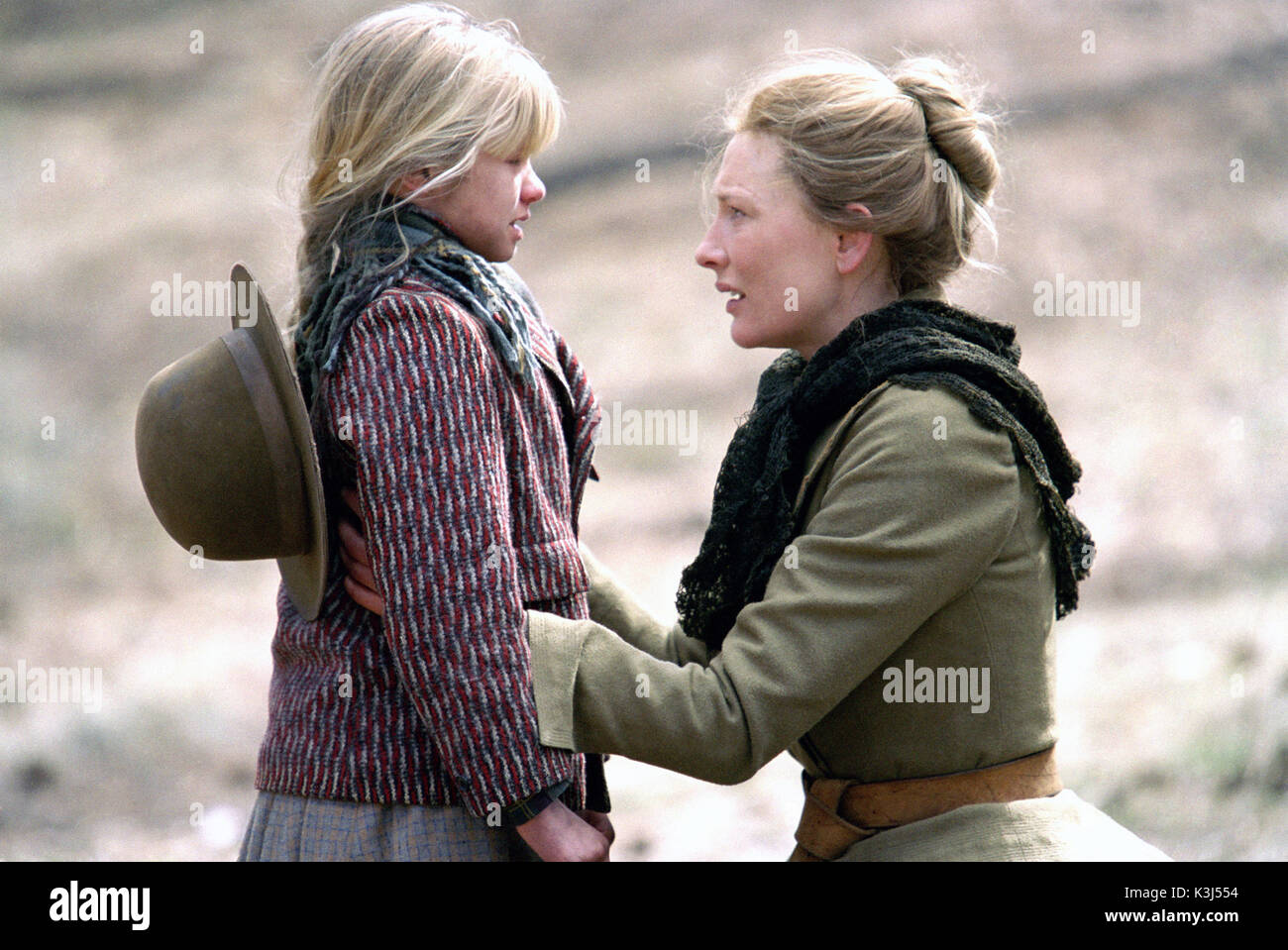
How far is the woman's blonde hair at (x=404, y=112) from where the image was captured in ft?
6.42

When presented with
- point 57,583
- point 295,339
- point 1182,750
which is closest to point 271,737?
point 295,339

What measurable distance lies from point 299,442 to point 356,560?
19 cm

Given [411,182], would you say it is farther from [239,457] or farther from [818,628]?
[818,628]

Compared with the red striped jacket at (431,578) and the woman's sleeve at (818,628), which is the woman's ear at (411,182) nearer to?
the red striped jacket at (431,578)

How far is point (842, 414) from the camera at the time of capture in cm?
204

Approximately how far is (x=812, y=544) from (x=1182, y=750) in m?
4.16

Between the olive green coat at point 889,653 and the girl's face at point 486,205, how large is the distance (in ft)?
1.90

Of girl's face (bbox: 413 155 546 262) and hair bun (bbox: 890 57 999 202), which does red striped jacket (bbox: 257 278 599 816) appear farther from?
hair bun (bbox: 890 57 999 202)

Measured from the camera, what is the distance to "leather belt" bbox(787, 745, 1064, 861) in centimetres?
197

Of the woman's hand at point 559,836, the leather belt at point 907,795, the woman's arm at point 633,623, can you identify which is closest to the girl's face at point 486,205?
the woman's arm at point 633,623

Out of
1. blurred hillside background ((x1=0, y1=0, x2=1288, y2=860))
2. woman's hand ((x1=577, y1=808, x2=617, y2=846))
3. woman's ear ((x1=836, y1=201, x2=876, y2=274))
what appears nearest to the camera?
woman's hand ((x1=577, y1=808, x2=617, y2=846))

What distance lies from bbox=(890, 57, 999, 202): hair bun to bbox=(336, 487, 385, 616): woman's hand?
3.49ft

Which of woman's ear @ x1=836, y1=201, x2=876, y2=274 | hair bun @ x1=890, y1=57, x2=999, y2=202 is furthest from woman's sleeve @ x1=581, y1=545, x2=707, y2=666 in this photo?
hair bun @ x1=890, y1=57, x2=999, y2=202

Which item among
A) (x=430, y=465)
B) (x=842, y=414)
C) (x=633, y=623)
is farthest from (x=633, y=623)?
(x=430, y=465)
